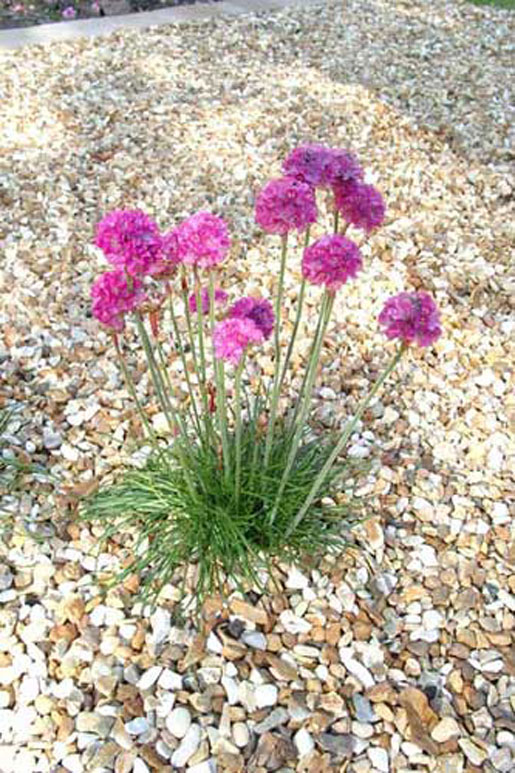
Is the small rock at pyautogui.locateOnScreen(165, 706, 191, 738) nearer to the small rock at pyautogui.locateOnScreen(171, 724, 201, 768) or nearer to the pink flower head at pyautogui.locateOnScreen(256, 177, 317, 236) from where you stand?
the small rock at pyautogui.locateOnScreen(171, 724, 201, 768)

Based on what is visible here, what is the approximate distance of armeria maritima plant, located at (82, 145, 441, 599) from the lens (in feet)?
5.49

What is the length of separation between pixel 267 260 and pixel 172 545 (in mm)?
1729

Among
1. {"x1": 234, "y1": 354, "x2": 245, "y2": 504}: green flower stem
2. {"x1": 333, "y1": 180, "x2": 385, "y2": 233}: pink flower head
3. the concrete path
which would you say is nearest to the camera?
{"x1": 333, "y1": 180, "x2": 385, "y2": 233}: pink flower head

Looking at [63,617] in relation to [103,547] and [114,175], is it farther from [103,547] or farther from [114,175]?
[114,175]

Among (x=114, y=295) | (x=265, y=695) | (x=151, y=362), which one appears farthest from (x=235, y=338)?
(x=265, y=695)

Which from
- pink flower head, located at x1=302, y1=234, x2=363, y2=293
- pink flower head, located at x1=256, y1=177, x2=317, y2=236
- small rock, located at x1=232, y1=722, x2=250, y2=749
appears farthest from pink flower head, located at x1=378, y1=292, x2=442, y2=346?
small rock, located at x1=232, y1=722, x2=250, y2=749

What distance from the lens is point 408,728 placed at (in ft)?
6.59

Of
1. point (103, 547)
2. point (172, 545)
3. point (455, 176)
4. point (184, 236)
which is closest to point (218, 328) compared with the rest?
point (184, 236)

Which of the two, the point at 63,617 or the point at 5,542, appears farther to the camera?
the point at 5,542

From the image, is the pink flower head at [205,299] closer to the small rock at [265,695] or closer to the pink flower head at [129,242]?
the pink flower head at [129,242]

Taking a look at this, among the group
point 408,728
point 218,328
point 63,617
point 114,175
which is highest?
point 218,328

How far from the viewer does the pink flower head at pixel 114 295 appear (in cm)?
171

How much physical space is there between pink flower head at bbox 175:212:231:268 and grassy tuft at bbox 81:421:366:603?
1.95 ft

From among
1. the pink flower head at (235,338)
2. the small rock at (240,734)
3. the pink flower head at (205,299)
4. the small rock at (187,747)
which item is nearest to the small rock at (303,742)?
the small rock at (240,734)
